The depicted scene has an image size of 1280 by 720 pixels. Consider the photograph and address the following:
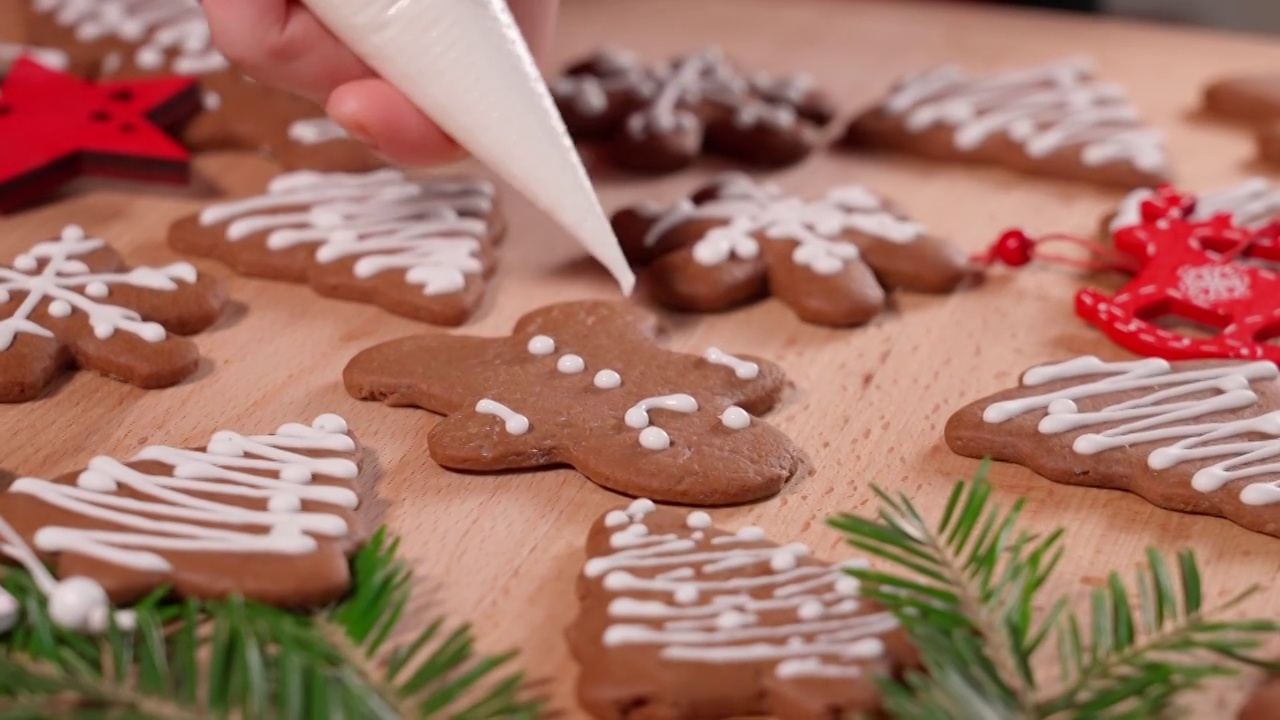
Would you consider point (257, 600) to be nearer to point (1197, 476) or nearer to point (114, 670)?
point (114, 670)

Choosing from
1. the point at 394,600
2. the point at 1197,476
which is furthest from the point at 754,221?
the point at 394,600

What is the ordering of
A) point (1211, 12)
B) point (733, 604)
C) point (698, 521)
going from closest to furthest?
point (733, 604)
point (698, 521)
point (1211, 12)

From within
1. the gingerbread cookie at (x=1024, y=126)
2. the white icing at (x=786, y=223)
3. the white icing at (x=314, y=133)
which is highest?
the white icing at (x=314, y=133)

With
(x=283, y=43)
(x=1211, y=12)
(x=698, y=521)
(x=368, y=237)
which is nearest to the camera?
(x=698, y=521)

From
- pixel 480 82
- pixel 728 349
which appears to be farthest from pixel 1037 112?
pixel 480 82

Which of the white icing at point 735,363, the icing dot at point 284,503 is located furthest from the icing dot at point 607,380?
the icing dot at point 284,503

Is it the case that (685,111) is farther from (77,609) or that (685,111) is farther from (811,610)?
(77,609)

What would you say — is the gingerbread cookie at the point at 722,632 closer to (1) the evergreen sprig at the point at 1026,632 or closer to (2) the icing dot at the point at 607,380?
(1) the evergreen sprig at the point at 1026,632

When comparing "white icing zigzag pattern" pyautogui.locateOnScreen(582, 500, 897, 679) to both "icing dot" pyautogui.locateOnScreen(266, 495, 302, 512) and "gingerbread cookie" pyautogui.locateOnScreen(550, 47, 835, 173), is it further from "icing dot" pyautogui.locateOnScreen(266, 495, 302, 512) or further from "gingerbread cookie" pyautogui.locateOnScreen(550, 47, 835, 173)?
"gingerbread cookie" pyautogui.locateOnScreen(550, 47, 835, 173)
